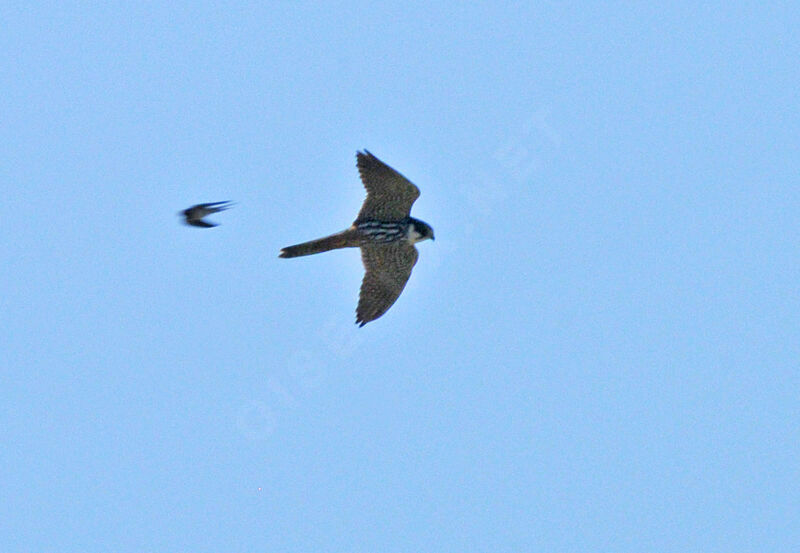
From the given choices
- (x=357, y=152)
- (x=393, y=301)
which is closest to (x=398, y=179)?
(x=357, y=152)

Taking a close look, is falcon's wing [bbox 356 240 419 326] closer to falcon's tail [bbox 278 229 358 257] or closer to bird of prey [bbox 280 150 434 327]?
bird of prey [bbox 280 150 434 327]

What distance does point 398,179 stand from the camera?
47.0ft

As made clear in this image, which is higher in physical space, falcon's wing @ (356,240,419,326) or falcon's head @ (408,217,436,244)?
falcon's head @ (408,217,436,244)

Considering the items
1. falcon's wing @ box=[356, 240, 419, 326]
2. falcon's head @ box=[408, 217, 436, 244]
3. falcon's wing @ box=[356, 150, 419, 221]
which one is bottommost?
falcon's wing @ box=[356, 240, 419, 326]

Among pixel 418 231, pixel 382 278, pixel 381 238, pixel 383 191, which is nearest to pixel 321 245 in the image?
pixel 381 238

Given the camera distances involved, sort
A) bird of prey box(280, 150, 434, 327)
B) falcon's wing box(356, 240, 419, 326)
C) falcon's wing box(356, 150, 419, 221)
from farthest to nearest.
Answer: falcon's wing box(356, 240, 419, 326) → bird of prey box(280, 150, 434, 327) → falcon's wing box(356, 150, 419, 221)

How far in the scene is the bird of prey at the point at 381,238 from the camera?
14.4 metres

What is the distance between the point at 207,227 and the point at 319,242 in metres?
1.50

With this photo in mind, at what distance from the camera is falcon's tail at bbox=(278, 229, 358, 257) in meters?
14.4

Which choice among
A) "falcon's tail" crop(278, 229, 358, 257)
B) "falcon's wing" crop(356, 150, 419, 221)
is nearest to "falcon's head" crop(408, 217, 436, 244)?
"falcon's wing" crop(356, 150, 419, 221)

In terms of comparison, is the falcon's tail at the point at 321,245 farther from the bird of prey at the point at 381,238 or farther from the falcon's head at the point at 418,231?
the falcon's head at the point at 418,231

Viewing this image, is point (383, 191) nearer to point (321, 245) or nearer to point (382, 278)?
point (321, 245)

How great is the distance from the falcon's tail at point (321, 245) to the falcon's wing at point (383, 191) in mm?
372

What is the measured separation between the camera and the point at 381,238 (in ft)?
49.2
